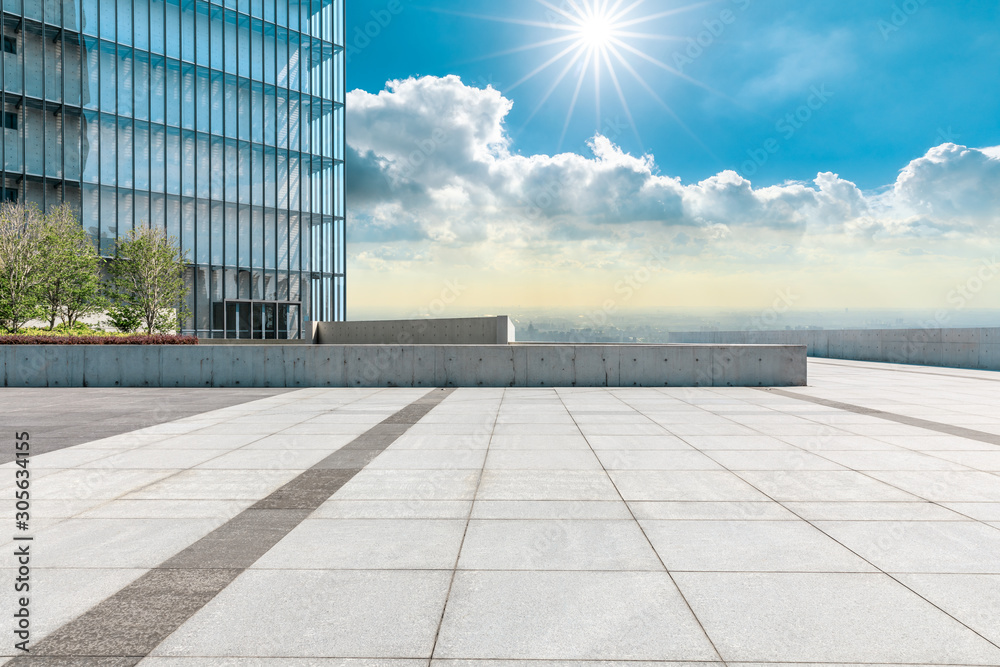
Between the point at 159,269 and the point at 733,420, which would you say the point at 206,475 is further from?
the point at 159,269

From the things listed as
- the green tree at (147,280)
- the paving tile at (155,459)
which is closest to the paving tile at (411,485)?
the paving tile at (155,459)

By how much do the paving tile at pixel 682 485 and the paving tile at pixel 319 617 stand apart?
8.80ft

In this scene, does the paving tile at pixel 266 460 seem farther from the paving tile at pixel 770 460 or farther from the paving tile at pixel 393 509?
the paving tile at pixel 770 460

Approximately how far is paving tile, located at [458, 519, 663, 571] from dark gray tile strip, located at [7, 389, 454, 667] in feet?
5.39

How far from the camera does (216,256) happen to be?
133 feet

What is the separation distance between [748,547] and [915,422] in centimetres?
778

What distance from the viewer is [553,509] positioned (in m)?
5.10

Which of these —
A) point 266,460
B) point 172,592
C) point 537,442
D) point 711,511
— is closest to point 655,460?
point 537,442

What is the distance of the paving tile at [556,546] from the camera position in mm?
3908

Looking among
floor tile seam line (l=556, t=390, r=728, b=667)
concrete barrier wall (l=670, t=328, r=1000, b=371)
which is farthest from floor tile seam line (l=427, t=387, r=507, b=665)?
concrete barrier wall (l=670, t=328, r=1000, b=371)

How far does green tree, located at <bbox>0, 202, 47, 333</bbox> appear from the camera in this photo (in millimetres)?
24516

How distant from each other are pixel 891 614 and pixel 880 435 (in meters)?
6.40

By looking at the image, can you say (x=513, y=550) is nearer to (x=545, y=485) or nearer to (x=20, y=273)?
(x=545, y=485)

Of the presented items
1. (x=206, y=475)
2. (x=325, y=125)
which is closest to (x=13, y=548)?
(x=206, y=475)
